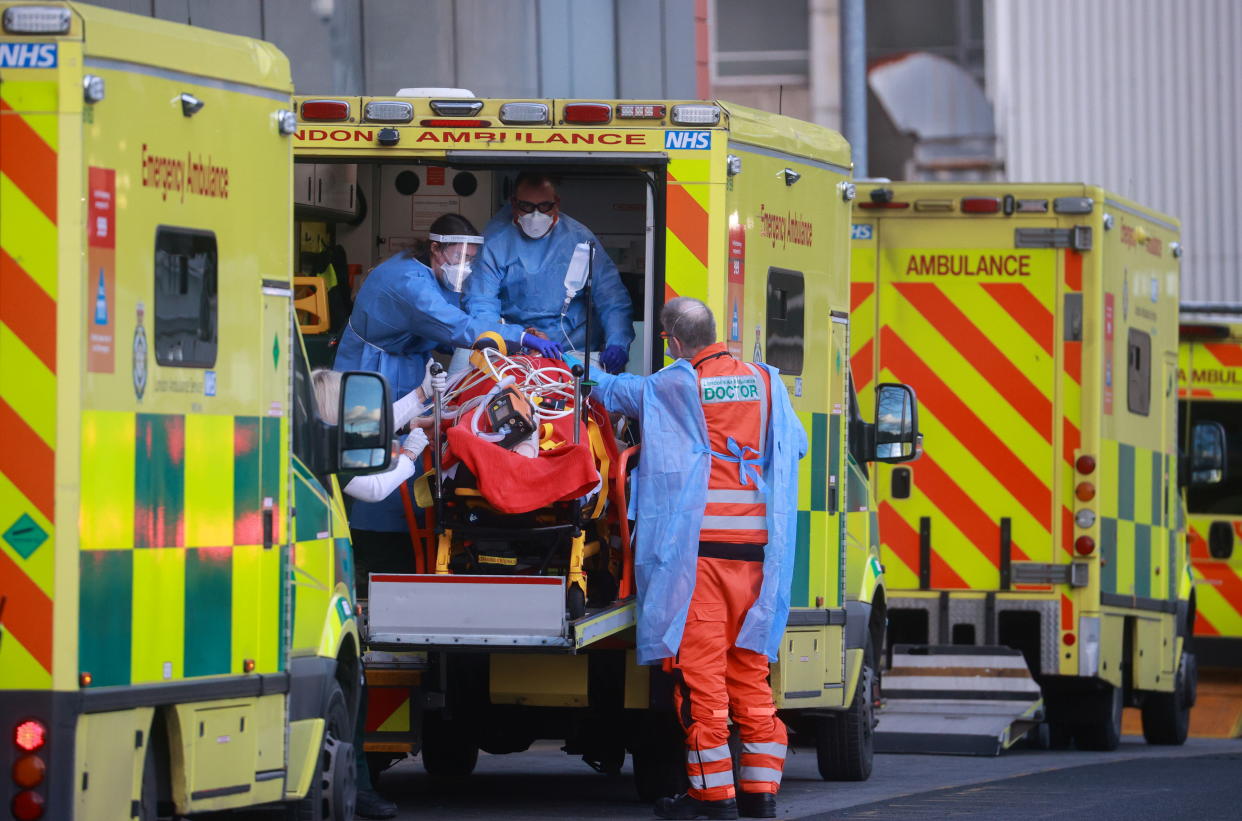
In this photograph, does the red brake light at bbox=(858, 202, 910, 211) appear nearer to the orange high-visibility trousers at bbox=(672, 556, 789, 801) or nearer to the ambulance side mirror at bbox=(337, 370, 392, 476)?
the orange high-visibility trousers at bbox=(672, 556, 789, 801)

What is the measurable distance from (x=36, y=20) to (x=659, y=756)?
468 cm

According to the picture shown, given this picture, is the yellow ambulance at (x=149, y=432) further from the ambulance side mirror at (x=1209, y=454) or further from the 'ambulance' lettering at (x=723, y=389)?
the ambulance side mirror at (x=1209, y=454)

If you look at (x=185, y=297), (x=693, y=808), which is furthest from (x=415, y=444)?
(x=185, y=297)

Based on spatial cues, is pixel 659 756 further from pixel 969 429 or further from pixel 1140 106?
pixel 1140 106

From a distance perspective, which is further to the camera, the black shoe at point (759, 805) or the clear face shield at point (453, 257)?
the clear face shield at point (453, 257)

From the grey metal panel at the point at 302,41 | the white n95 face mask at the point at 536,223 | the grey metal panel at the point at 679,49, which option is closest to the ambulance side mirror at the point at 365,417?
the white n95 face mask at the point at 536,223

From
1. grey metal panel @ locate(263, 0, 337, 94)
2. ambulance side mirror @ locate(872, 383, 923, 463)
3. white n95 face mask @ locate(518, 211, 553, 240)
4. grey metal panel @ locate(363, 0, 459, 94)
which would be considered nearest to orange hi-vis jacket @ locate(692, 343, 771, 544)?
white n95 face mask @ locate(518, 211, 553, 240)

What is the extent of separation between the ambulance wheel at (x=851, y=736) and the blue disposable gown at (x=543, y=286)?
6.64 ft

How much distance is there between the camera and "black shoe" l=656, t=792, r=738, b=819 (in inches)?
344

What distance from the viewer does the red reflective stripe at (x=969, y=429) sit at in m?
12.9

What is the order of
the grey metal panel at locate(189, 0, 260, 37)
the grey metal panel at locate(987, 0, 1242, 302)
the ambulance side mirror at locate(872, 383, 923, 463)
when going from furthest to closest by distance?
the grey metal panel at locate(987, 0, 1242, 302), the grey metal panel at locate(189, 0, 260, 37), the ambulance side mirror at locate(872, 383, 923, 463)

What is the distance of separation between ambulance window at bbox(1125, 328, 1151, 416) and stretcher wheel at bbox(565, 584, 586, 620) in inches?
224

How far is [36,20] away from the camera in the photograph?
578 cm

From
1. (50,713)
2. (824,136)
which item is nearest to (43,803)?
(50,713)
